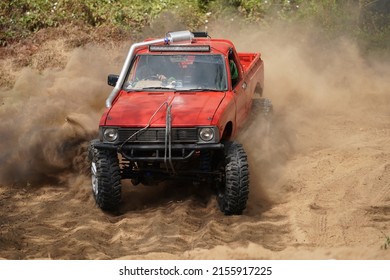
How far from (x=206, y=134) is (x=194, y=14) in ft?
33.0

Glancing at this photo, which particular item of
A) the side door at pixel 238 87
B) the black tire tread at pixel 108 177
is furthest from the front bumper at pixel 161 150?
the side door at pixel 238 87

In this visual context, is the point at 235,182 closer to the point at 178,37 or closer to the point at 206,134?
the point at 206,134

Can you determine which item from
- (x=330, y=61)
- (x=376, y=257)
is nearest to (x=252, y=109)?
(x=376, y=257)

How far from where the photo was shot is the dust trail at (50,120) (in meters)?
11.5

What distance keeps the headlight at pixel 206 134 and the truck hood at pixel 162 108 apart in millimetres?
76

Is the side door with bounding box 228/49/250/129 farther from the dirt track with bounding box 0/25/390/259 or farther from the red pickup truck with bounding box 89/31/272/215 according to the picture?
the dirt track with bounding box 0/25/390/259

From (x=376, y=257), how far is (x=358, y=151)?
4.57m

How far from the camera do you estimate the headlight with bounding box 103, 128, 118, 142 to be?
31.4 ft

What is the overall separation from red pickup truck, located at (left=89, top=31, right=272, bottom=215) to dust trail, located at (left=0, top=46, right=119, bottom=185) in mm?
1245

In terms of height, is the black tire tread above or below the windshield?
below

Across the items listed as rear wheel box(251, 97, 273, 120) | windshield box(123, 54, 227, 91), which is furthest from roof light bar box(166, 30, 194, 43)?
rear wheel box(251, 97, 273, 120)

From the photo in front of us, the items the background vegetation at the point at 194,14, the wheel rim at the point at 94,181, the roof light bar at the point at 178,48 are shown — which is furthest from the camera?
the background vegetation at the point at 194,14

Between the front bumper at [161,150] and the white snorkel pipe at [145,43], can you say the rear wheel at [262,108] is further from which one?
the front bumper at [161,150]

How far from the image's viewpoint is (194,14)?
19031mm
